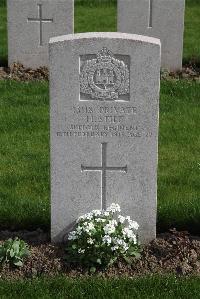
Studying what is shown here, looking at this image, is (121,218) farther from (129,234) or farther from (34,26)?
(34,26)

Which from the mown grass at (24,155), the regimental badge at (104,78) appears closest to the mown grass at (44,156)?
the mown grass at (24,155)

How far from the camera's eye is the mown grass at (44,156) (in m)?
5.83

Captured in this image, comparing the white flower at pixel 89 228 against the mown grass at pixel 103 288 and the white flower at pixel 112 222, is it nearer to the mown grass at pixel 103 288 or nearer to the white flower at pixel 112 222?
the white flower at pixel 112 222

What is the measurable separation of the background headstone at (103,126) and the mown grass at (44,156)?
569 mm

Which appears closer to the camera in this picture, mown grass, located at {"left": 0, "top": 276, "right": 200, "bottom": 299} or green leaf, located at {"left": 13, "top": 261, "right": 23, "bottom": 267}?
mown grass, located at {"left": 0, "top": 276, "right": 200, "bottom": 299}

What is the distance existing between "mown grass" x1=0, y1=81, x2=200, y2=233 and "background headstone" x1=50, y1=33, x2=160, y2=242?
22.4 inches

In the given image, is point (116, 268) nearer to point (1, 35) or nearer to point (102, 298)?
point (102, 298)

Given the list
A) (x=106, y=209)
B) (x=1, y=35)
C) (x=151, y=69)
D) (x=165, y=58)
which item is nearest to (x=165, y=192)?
(x=106, y=209)

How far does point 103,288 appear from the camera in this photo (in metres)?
4.84

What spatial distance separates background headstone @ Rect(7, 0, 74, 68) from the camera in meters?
9.84

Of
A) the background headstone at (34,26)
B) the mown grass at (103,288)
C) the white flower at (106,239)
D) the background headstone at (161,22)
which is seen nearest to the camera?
the mown grass at (103,288)

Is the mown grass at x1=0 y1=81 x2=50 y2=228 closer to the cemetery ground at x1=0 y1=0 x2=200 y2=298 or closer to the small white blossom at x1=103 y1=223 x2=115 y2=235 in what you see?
the cemetery ground at x1=0 y1=0 x2=200 y2=298

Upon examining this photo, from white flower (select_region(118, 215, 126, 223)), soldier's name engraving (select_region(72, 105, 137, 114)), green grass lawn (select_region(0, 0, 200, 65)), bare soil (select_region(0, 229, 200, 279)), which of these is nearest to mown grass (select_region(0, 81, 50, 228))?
bare soil (select_region(0, 229, 200, 279))

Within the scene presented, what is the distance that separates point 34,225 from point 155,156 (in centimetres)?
119
